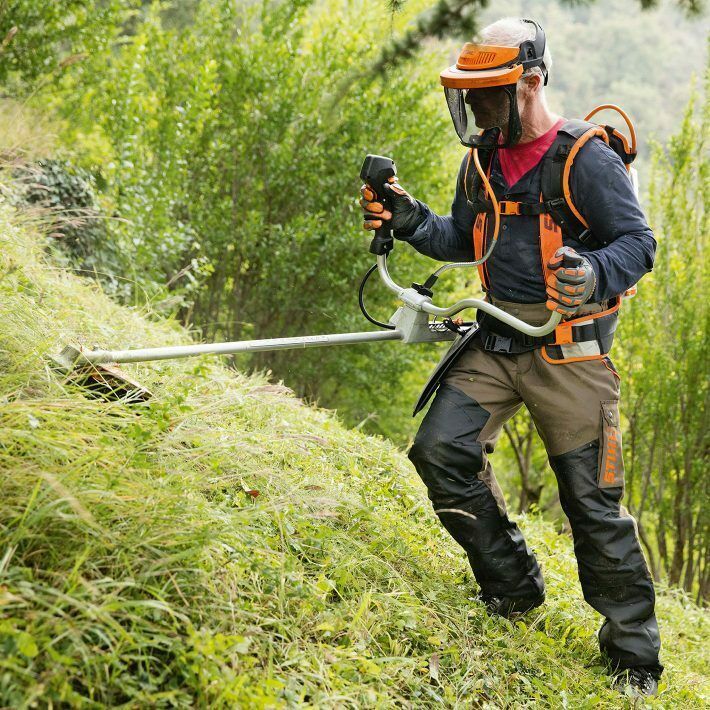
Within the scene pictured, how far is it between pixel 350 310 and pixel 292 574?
8.14 m

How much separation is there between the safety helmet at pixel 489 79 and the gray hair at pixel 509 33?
2 cm

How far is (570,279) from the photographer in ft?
9.32

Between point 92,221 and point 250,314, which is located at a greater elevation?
point 92,221

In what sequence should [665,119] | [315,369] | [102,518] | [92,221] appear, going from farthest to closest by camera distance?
[665,119] → [315,369] → [92,221] → [102,518]

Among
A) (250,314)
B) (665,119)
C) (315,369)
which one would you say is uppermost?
(250,314)

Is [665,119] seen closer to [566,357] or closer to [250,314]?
[250,314]

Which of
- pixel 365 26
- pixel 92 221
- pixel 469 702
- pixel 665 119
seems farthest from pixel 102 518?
pixel 665 119

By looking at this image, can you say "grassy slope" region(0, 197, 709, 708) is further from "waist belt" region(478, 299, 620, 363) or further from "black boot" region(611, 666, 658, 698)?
"waist belt" region(478, 299, 620, 363)

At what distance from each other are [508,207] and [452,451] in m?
1.04

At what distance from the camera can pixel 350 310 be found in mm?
10672

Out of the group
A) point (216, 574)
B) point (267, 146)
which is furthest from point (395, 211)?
point (267, 146)

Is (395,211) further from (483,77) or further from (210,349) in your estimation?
(210,349)

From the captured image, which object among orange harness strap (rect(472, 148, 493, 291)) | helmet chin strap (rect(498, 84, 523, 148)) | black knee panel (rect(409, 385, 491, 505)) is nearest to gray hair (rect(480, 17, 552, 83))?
helmet chin strap (rect(498, 84, 523, 148))

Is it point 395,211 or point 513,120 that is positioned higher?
point 513,120
